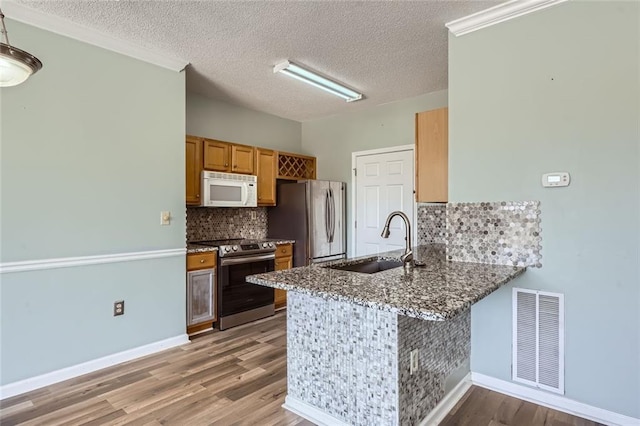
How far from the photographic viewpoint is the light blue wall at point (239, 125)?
4.25 m

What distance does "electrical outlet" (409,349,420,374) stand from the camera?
179 cm

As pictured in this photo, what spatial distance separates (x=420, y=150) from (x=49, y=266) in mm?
3030

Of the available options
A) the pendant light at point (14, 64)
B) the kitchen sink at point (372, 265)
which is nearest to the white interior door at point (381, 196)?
the kitchen sink at point (372, 265)

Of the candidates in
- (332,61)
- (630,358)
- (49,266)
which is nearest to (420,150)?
(332,61)

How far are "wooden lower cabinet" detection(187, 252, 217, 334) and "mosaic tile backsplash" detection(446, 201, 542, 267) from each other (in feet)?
7.78

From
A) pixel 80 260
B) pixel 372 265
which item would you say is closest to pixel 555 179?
pixel 372 265

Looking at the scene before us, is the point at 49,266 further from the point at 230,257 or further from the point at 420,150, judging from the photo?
the point at 420,150

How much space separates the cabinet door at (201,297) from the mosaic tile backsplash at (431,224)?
236cm

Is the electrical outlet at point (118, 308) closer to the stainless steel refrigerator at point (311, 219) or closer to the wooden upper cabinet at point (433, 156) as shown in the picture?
the stainless steel refrigerator at point (311, 219)

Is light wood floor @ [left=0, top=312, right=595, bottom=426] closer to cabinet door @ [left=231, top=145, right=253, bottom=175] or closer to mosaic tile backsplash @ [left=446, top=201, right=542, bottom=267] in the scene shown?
mosaic tile backsplash @ [left=446, top=201, right=542, bottom=267]

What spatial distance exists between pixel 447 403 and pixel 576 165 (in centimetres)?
167

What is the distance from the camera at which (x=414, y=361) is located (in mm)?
1812

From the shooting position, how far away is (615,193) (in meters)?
2.02

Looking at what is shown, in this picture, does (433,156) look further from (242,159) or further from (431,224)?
(242,159)
